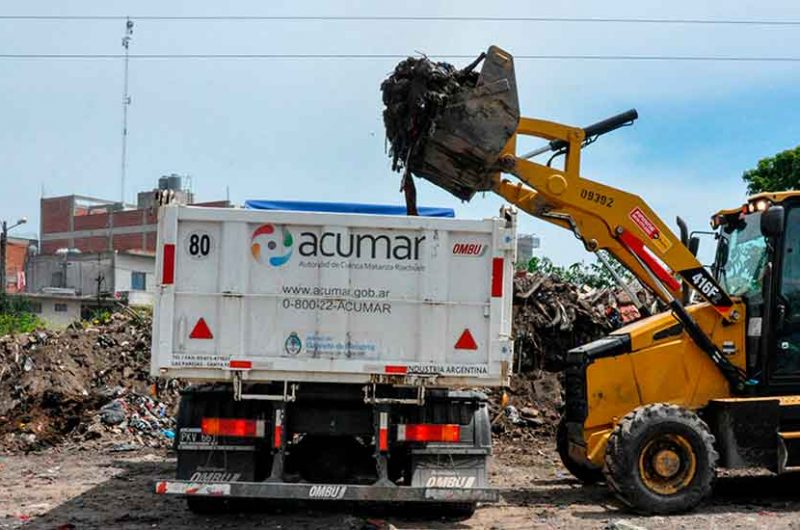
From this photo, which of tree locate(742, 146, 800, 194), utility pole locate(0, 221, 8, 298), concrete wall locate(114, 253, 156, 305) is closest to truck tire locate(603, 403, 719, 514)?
tree locate(742, 146, 800, 194)

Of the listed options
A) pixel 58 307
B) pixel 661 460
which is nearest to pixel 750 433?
pixel 661 460

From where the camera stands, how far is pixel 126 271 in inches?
2201

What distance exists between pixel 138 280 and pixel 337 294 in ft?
166

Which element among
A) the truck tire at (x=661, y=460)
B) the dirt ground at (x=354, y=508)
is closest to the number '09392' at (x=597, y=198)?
the truck tire at (x=661, y=460)

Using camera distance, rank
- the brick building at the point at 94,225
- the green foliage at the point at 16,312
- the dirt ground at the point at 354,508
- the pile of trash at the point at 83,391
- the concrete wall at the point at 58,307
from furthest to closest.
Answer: the brick building at the point at 94,225 → the concrete wall at the point at 58,307 → the green foliage at the point at 16,312 → the pile of trash at the point at 83,391 → the dirt ground at the point at 354,508

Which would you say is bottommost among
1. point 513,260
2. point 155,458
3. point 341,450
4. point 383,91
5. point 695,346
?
point 155,458

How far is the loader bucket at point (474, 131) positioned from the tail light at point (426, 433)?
2.43 metres

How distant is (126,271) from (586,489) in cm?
4935

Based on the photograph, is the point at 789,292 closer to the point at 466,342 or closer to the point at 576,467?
the point at 576,467

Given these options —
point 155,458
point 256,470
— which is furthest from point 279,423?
point 155,458

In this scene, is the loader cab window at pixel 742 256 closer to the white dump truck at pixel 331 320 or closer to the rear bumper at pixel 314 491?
the white dump truck at pixel 331 320

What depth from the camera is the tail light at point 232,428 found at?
25.7 feet

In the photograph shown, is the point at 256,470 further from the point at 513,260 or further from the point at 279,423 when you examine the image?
the point at 513,260

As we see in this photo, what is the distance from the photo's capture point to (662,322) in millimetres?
9258
